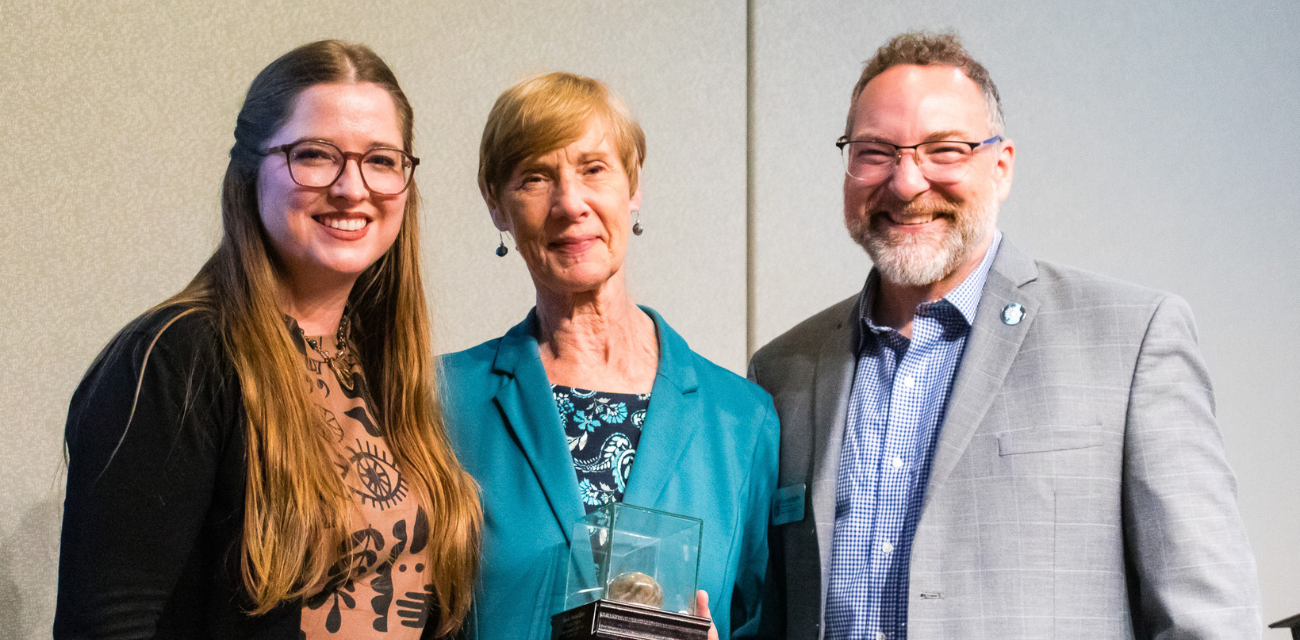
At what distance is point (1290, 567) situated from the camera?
3791 millimetres

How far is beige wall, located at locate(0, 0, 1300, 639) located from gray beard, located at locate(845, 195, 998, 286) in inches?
50.9

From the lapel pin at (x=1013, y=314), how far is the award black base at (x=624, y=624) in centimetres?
84

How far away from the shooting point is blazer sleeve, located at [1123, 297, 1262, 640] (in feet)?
5.74

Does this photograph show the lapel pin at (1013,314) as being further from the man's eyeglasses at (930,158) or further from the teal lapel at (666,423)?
the teal lapel at (666,423)

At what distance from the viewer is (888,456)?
79.7 inches

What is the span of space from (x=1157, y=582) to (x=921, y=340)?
608 millimetres

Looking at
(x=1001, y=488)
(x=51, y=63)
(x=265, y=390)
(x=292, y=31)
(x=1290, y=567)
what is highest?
(x=292, y=31)

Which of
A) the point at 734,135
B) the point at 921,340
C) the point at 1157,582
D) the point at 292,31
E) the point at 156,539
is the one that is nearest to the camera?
the point at 156,539

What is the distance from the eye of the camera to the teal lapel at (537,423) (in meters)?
1.91

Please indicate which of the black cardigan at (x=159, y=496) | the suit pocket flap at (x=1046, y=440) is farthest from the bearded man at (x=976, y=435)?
the black cardigan at (x=159, y=496)

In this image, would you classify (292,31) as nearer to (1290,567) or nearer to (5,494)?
(5,494)

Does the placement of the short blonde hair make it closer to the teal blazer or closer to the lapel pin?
the teal blazer

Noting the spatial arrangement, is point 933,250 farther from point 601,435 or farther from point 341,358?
point 341,358

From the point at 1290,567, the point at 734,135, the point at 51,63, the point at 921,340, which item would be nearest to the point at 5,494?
the point at 51,63
